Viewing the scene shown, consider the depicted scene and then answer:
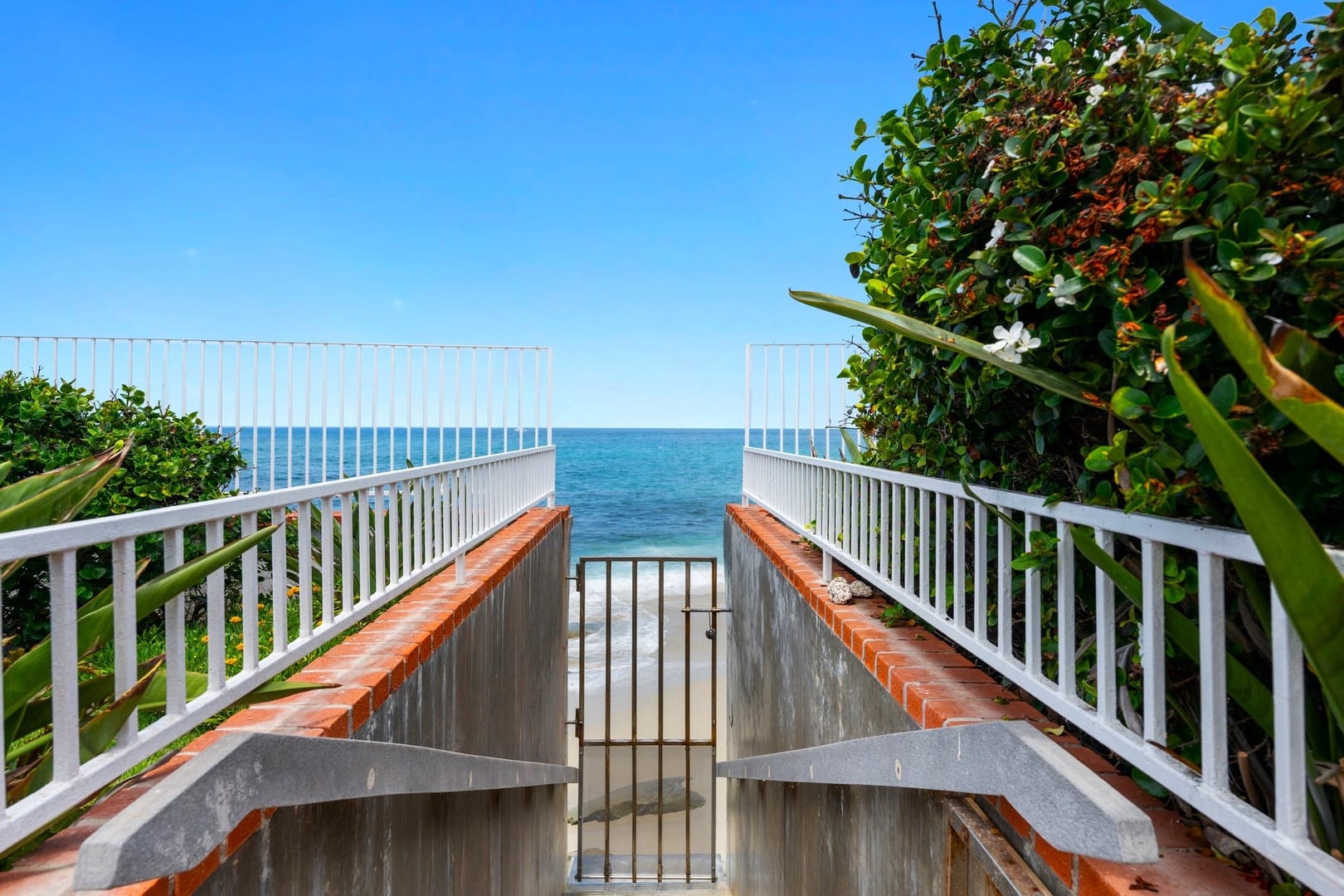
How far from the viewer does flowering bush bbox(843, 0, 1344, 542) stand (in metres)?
0.97

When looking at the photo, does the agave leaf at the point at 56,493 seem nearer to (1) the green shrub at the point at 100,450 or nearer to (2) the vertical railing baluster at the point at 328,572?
(2) the vertical railing baluster at the point at 328,572

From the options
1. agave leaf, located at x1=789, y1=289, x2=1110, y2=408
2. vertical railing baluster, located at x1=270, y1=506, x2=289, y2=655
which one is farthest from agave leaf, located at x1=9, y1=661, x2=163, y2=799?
agave leaf, located at x1=789, y1=289, x2=1110, y2=408

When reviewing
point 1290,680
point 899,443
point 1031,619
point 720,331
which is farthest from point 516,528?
point 720,331

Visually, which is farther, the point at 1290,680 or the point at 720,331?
the point at 720,331

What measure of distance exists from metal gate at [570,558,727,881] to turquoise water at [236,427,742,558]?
2667mm

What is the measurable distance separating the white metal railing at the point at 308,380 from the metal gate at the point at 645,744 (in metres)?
2.02

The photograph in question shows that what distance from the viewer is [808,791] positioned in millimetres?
3010

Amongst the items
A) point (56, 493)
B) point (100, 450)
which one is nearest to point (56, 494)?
point (56, 493)

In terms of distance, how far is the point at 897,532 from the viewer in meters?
2.20

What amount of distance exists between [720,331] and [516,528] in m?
30.5

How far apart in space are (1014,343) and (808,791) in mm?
2529

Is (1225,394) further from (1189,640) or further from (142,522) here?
(142,522)

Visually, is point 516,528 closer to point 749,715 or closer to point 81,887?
point 749,715

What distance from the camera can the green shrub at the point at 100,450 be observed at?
389cm
